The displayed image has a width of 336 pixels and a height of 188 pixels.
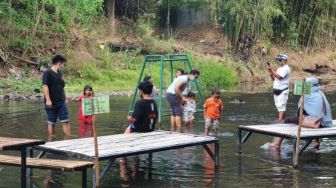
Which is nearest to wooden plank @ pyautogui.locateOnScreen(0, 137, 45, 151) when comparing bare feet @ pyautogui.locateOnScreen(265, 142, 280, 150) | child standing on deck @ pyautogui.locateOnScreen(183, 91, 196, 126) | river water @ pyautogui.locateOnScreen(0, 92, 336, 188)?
river water @ pyautogui.locateOnScreen(0, 92, 336, 188)

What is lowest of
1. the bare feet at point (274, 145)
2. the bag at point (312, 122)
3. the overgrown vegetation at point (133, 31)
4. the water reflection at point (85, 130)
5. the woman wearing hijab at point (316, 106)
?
the bare feet at point (274, 145)

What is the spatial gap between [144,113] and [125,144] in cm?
114

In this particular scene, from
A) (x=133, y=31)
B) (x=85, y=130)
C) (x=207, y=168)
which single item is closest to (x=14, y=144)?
(x=207, y=168)

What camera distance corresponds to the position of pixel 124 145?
9.71 metres

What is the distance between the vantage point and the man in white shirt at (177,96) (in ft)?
50.3

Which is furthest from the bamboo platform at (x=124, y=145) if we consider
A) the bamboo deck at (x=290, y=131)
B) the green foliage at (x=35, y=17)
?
the green foliage at (x=35, y=17)

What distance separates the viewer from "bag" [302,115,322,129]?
11.9m

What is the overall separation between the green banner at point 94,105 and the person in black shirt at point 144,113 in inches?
75.6

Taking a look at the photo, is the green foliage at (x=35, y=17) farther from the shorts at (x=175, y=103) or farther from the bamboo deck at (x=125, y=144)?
the bamboo deck at (x=125, y=144)

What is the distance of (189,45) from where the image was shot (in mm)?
35812

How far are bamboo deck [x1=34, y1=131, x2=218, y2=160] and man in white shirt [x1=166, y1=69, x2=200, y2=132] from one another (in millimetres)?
4503

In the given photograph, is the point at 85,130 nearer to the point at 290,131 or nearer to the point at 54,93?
the point at 54,93

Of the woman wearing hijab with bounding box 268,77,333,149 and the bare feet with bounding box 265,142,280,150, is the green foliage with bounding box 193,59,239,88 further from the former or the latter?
the woman wearing hijab with bounding box 268,77,333,149

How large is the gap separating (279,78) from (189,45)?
22.8 m
